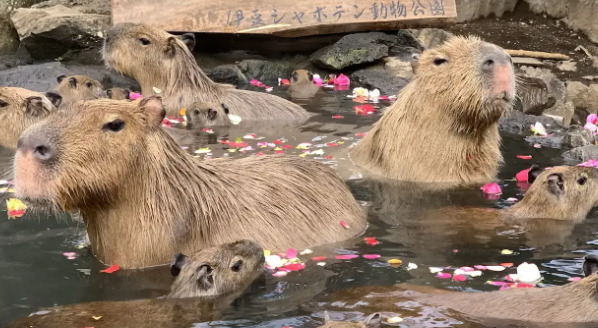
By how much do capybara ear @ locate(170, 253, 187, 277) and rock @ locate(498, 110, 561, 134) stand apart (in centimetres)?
481

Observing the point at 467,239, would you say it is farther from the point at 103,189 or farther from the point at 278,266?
the point at 103,189

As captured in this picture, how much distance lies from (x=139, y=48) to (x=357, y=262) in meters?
4.27

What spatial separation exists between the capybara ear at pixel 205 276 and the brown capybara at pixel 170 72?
4.14 metres

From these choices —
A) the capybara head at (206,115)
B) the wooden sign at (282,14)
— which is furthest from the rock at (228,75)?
the capybara head at (206,115)

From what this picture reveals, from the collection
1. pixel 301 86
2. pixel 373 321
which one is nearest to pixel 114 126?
pixel 373 321

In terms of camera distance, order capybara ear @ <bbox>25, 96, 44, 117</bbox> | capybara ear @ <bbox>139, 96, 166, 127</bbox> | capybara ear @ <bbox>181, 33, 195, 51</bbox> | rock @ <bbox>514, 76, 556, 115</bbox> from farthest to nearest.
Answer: capybara ear @ <bbox>181, 33, 195, 51</bbox> → rock @ <bbox>514, 76, 556, 115</bbox> → capybara ear @ <bbox>25, 96, 44, 117</bbox> → capybara ear @ <bbox>139, 96, 166, 127</bbox>

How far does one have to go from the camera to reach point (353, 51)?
10.8 meters

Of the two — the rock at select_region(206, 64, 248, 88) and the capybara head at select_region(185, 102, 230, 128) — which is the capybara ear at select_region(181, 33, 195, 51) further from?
the rock at select_region(206, 64, 248, 88)

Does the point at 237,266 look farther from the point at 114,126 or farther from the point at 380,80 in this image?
the point at 380,80

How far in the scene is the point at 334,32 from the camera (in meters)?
10.9

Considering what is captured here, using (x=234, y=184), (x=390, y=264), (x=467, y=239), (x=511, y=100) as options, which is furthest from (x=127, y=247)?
(x=511, y=100)

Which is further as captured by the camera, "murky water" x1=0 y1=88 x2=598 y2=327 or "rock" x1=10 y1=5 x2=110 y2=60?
"rock" x1=10 y1=5 x2=110 y2=60

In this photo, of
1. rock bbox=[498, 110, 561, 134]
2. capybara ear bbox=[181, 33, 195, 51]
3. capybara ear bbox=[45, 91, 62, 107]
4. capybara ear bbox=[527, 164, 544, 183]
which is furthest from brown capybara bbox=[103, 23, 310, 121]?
capybara ear bbox=[527, 164, 544, 183]

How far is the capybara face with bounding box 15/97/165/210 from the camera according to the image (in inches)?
176
